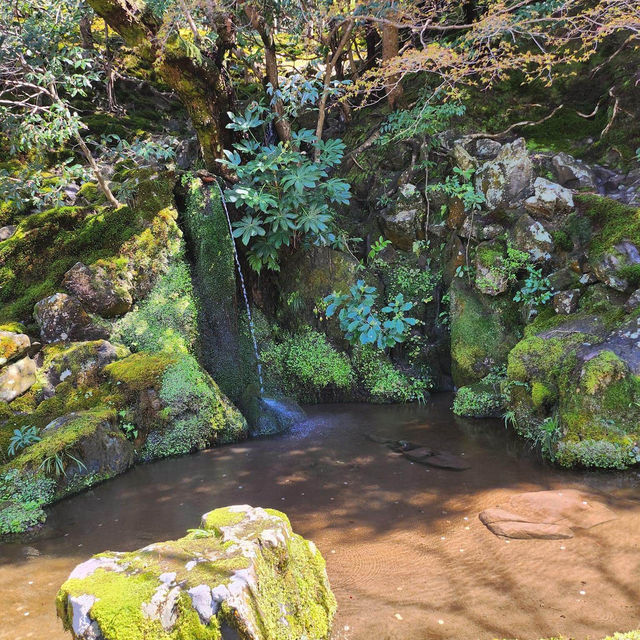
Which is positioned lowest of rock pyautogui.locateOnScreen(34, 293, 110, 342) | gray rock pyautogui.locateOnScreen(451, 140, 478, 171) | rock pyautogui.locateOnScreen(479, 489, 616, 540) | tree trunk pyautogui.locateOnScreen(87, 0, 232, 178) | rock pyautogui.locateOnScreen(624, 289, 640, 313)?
rock pyautogui.locateOnScreen(479, 489, 616, 540)

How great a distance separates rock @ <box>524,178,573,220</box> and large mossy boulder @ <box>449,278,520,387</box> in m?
1.34

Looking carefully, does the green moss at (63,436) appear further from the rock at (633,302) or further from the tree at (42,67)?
the rock at (633,302)

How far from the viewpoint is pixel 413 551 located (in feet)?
12.4

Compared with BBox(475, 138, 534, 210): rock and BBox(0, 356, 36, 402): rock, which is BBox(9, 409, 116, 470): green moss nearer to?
BBox(0, 356, 36, 402): rock

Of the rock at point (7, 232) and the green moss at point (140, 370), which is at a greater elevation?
the rock at point (7, 232)

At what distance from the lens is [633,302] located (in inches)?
221

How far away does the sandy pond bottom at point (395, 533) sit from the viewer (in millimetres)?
2996

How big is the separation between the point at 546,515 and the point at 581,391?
1.58m

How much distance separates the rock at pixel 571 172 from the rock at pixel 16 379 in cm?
785

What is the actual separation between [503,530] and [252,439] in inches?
141

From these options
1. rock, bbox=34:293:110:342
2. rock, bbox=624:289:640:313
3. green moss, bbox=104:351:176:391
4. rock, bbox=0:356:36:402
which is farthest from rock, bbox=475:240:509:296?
rock, bbox=0:356:36:402

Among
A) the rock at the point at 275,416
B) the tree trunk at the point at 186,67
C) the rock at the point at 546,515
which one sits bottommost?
the rock at the point at 546,515

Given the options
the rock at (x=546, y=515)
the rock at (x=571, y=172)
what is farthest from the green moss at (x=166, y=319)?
the rock at (x=571, y=172)

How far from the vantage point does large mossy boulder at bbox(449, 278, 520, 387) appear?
7.06 meters
